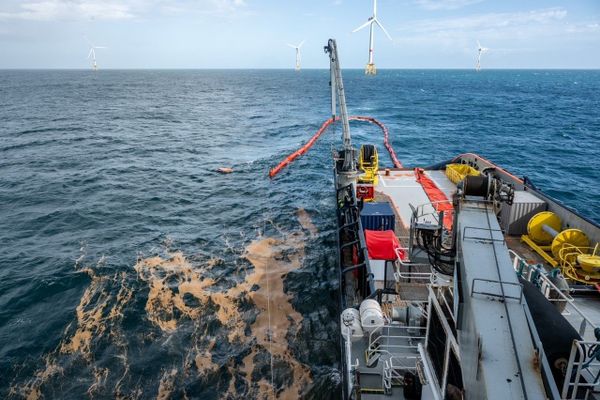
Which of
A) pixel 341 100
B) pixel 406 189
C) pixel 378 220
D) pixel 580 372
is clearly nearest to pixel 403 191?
pixel 406 189

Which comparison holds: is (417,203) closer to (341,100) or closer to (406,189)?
(406,189)

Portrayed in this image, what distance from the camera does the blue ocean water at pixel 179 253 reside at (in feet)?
67.5

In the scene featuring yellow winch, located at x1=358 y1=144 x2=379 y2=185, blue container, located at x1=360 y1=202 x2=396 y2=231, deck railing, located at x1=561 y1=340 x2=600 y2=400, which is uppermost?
deck railing, located at x1=561 y1=340 x2=600 y2=400

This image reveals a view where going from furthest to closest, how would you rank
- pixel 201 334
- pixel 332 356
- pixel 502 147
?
pixel 502 147, pixel 201 334, pixel 332 356

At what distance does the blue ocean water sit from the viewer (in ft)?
67.5

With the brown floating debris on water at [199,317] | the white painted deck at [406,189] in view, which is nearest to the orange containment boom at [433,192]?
the white painted deck at [406,189]

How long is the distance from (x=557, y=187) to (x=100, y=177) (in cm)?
5980

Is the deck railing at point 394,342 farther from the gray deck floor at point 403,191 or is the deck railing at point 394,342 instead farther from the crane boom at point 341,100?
the crane boom at point 341,100

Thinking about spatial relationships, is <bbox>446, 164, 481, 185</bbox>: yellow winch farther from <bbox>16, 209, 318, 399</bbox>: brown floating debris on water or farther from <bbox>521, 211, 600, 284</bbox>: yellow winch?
<bbox>16, 209, 318, 399</bbox>: brown floating debris on water

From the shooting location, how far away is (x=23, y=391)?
63.3 ft

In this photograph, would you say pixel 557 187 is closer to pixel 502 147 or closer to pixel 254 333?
pixel 502 147

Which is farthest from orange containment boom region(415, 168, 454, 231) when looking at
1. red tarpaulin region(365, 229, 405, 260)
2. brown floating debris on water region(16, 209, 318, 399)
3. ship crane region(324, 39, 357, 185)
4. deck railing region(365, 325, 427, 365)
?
deck railing region(365, 325, 427, 365)

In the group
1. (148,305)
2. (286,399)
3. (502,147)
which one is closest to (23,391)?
(148,305)

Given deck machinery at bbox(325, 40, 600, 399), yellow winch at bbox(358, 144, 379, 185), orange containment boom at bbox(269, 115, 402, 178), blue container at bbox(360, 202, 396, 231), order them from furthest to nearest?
orange containment boom at bbox(269, 115, 402, 178)
yellow winch at bbox(358, 144, 379, 185)
blue container at bbox(360, 202, 396, 231)
deck machinery at bbox(325, 40, 600, 399)
